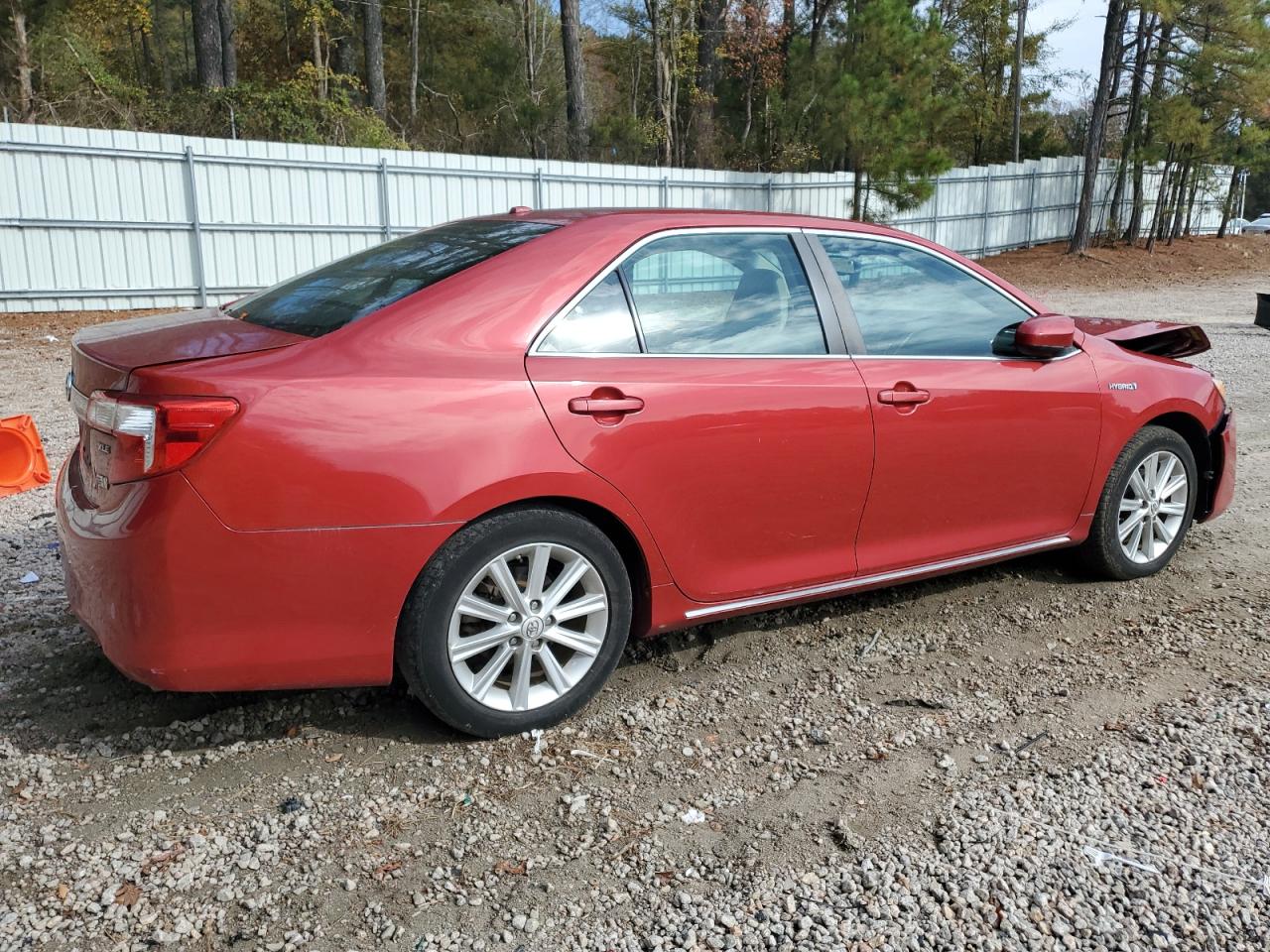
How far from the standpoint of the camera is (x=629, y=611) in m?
3.47

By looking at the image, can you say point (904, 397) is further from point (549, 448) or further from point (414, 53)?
point (414, 53)

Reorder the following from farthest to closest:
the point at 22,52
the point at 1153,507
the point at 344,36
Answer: the point at 344,36 → the point at 22,52 → the point at 1153,507

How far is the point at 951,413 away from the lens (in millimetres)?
4051

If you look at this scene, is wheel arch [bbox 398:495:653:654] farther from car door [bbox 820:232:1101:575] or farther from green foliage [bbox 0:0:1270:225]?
green foliage [bbox 0:0:1270:225]

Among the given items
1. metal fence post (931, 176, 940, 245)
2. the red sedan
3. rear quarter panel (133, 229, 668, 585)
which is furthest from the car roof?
metal fence post (931, 176, 940, 245)

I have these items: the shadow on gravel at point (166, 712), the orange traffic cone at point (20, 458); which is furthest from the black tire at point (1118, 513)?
the orange traffic cone at point (20, 458)

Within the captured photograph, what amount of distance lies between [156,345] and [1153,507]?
4.08 meters

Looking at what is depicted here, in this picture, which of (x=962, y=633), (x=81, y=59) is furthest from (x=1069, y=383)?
(x=81, y=59)

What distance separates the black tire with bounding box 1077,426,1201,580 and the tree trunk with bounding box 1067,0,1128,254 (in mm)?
26447

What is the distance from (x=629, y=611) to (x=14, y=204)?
546 inches

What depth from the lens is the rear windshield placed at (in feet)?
10.9

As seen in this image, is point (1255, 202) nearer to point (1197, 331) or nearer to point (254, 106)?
point (254, 106)

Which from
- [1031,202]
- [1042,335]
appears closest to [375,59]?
[1031,202]

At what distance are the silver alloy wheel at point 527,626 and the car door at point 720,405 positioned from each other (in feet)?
0.97
